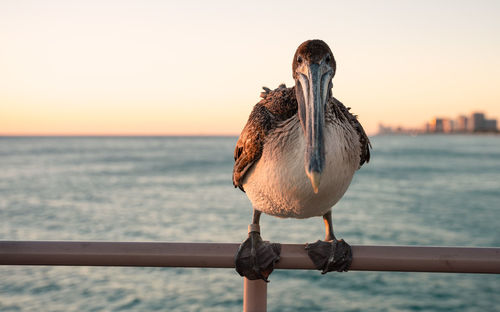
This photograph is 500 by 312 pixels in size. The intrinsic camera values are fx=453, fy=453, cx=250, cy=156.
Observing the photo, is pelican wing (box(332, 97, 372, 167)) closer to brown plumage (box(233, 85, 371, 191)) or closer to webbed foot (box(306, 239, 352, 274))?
brown plumage (box(233, 85, 371, 191))

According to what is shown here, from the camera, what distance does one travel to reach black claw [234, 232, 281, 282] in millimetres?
1920

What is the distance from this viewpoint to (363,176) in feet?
126

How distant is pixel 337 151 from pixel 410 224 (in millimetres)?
18775

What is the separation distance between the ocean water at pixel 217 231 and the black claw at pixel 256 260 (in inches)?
354

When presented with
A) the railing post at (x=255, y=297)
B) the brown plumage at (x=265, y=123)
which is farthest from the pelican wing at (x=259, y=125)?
the railing post at (x=255, y=297)

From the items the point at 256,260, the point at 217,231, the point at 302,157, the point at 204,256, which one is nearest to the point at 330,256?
the point at 256,260

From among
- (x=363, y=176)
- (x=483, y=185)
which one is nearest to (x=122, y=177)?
(x=363, y=176)

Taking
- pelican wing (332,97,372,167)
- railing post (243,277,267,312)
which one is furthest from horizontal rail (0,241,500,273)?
pelican wing (332,97,372,167)

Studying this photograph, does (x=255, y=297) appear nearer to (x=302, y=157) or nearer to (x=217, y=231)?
(x=302, y=157)

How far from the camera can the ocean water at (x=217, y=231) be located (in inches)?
434

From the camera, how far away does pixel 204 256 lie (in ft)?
6.07

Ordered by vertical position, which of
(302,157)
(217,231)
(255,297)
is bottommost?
(217,231)

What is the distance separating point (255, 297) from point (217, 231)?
1539 cm

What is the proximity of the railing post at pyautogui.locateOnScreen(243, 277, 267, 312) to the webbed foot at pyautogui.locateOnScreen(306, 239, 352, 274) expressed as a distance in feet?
0.84
